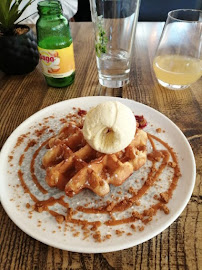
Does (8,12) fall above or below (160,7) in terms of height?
above

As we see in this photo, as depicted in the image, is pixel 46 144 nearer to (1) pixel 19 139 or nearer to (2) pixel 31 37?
(1) pixel 19 139

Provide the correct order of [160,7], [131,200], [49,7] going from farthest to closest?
[160,7], [49,7], [131,200]

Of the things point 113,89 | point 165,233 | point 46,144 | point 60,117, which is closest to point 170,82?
point 113,89

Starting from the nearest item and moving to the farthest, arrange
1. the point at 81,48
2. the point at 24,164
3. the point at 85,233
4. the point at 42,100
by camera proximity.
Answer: the point at 85,233
the point at 24,164
the point at 42,100
the point at 81,48

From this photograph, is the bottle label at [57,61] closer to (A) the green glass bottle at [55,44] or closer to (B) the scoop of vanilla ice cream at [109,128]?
(A) the green glass bottle at [55,44]

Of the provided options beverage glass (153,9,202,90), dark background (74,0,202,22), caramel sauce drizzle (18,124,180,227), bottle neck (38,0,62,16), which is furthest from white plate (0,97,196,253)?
dark background (74,0,202,22)

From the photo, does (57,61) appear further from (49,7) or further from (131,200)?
(131,200)

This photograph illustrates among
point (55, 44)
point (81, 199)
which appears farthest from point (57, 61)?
point (81, 199)
